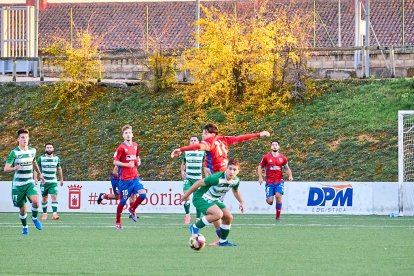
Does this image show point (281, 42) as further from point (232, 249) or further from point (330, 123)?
point (232, 249)

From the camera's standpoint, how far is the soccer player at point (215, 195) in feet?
62.3

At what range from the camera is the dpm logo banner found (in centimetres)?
3444

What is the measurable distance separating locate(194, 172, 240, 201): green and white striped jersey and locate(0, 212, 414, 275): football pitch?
0.88 m

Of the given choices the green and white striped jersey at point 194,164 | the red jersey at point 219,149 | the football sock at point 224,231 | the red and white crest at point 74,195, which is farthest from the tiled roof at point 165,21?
the football sock at point 224,231

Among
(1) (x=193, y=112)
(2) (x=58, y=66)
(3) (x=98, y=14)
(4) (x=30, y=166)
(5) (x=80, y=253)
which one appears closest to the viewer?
(5) (x=80, y=253)

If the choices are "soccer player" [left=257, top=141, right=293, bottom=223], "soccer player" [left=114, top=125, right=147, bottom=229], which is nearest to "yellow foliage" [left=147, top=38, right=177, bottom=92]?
"soccer player" [left=257, top=141, right=293, bottom=223]

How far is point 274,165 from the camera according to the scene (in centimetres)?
3061

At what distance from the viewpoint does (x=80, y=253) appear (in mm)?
17375

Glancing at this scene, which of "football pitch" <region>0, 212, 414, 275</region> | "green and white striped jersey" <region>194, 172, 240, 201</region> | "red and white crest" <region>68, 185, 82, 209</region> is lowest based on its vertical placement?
"red and white crest" <region>68, 185, 82, 209</region>

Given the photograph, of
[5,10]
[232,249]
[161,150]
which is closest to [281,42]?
[161,150]

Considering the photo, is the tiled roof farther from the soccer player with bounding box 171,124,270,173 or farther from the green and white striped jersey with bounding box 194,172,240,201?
the green and white striped jersey with bounding box 194,172,240,201

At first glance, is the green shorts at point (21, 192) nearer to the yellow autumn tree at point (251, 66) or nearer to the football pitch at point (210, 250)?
the football pitch at point (210, 250)

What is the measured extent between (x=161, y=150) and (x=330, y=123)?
609cm

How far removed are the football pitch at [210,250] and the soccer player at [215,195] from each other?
42 cm
